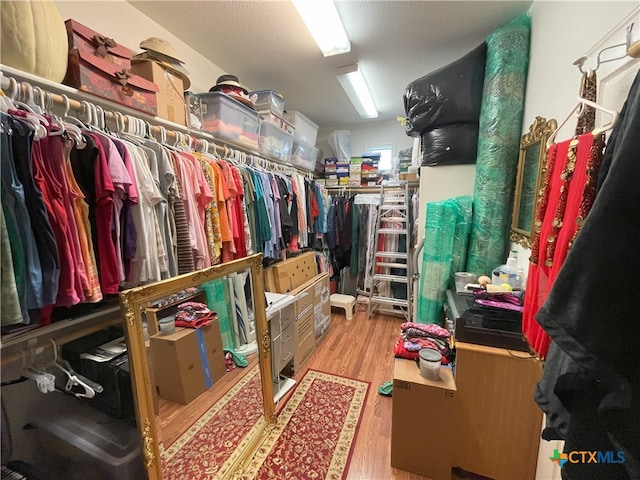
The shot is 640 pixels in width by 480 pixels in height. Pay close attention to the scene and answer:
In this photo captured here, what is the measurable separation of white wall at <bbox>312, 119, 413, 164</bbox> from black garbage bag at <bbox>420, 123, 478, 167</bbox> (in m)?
1.88

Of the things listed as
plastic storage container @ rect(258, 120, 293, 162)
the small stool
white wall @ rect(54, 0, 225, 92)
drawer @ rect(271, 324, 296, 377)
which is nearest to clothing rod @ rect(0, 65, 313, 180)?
plastic storage container @ rect(258, 120, 293, 162)

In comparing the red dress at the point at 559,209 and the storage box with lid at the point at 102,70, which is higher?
the storage box with lid at the point at 102,70

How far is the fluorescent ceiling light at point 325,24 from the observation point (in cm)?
160

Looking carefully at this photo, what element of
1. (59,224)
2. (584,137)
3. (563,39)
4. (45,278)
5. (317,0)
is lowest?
(45,278)

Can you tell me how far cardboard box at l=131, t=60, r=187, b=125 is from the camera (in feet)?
4.64

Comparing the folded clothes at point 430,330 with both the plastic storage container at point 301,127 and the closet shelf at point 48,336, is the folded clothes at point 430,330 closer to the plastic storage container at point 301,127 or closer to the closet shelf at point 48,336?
the closet shelf at point 48,336

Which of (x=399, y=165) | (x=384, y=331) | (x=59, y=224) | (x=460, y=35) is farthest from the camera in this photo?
(x=399, y=165)

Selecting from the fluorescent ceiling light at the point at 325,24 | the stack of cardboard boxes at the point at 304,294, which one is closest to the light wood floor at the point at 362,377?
the stack of cardboard boxes at the point at 304,294

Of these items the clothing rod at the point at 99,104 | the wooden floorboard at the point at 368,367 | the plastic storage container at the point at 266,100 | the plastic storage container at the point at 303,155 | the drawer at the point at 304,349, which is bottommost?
the wooden floorboard at the point at 368,367

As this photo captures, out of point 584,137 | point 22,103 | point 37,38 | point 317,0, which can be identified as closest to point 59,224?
point 22,103

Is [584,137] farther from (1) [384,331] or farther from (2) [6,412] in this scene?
(1) [384,331]

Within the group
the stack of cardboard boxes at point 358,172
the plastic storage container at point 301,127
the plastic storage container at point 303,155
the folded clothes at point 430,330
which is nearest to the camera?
the folded clothes at point 430,330

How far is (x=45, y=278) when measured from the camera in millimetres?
846

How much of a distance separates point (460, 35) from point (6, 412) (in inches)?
135
